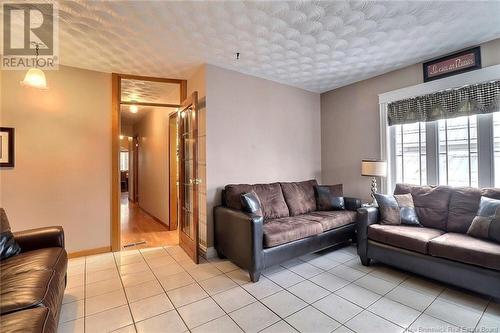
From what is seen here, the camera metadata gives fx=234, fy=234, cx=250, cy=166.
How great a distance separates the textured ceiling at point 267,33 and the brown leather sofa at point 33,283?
2.09 m

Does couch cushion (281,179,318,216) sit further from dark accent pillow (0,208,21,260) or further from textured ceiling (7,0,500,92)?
dark accent pillow (0,208,21,260)

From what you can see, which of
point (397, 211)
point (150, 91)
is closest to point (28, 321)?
point (397, 211)

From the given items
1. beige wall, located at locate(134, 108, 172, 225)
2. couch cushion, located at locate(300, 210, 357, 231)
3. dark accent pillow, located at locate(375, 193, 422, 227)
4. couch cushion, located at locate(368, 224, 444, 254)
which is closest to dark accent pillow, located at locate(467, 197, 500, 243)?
couch cushion, located at locate(368, 224, 444, 254)

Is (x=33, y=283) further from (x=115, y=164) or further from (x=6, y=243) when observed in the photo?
(x=115, y=164)

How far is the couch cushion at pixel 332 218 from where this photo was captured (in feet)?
10.4

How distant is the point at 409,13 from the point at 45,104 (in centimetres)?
434

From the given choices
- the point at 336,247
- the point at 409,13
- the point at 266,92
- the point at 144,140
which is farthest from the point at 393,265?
the point at 144,140

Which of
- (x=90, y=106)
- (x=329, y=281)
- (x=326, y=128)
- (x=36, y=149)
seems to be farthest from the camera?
(x=326, y=128)

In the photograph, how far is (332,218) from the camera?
10.7 ft

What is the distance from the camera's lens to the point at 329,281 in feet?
8.33

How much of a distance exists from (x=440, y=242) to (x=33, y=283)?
3.36 meters

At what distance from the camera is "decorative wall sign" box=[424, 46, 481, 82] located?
111 inches

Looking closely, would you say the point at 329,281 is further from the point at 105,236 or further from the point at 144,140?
the point at 144,140

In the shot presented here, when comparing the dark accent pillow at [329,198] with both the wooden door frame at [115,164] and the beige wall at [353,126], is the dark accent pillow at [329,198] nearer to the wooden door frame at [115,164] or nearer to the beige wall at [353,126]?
the beige wall at [353,126]
